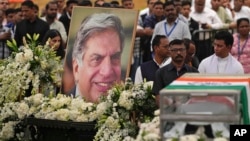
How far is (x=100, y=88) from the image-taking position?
12.9 m

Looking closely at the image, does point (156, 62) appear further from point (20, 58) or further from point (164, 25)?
point (164, 25)

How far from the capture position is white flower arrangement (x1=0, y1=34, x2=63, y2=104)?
12.1 m

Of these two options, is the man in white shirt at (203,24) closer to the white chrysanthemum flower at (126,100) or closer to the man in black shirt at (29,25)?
the man in black shirt at (29,25)

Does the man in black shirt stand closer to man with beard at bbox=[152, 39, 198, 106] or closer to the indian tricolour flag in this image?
man with beard at bbox=[152, 39, 198, 106]

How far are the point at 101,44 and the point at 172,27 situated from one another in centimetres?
489

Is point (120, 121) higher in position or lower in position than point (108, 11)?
lower

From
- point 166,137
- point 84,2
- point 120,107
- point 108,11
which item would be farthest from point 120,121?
point 84,2

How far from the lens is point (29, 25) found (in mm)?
18516

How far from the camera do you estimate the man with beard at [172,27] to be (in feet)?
57.6

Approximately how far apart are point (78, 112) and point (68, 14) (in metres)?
8.53

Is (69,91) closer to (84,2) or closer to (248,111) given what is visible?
(248,111)

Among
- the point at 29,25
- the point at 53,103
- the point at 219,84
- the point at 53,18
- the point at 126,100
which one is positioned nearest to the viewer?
the point at 219,84

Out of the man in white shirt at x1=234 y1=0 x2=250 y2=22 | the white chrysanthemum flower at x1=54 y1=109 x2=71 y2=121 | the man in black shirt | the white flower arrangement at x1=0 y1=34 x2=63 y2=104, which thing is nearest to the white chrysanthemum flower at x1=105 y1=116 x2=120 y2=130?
the white chrysanthemum flower at x1=54 y1=109 x2=71 y2=121

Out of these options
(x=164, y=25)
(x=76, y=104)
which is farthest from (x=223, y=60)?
(x=164, y=25)
